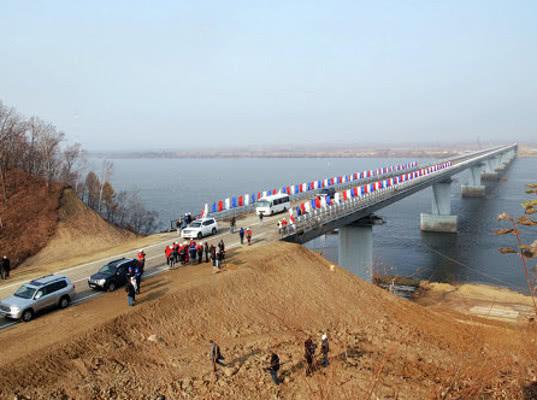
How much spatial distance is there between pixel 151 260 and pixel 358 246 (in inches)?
978

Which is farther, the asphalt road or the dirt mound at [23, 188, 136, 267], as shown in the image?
the dirt mound at [23, 188, 136, 267]

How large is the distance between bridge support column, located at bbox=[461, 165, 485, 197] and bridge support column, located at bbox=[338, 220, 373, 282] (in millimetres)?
85169

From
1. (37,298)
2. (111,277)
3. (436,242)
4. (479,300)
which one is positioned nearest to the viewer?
(37,298)

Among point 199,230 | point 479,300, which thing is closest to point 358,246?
point 479,300

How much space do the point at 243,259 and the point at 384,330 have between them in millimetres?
8929

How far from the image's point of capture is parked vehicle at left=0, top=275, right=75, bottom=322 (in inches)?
668

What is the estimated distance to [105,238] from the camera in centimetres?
4034

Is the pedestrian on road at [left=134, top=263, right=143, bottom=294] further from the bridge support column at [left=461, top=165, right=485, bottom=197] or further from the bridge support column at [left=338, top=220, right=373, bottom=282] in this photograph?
the bridge support column at [left=461, top=165, right=485, bottom=197]

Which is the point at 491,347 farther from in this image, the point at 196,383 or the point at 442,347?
the point at 196,383

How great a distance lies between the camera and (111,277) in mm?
20594

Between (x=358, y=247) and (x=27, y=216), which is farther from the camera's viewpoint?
(x=358, y=247)

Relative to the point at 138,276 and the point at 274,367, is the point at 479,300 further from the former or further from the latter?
the point at 138,276

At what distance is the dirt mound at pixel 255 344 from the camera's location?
14.0 meters

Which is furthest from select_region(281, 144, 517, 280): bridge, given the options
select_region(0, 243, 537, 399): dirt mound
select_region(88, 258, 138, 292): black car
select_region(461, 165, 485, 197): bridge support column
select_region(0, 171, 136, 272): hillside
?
select_region(461, 165, 485, 197): bridge support column
